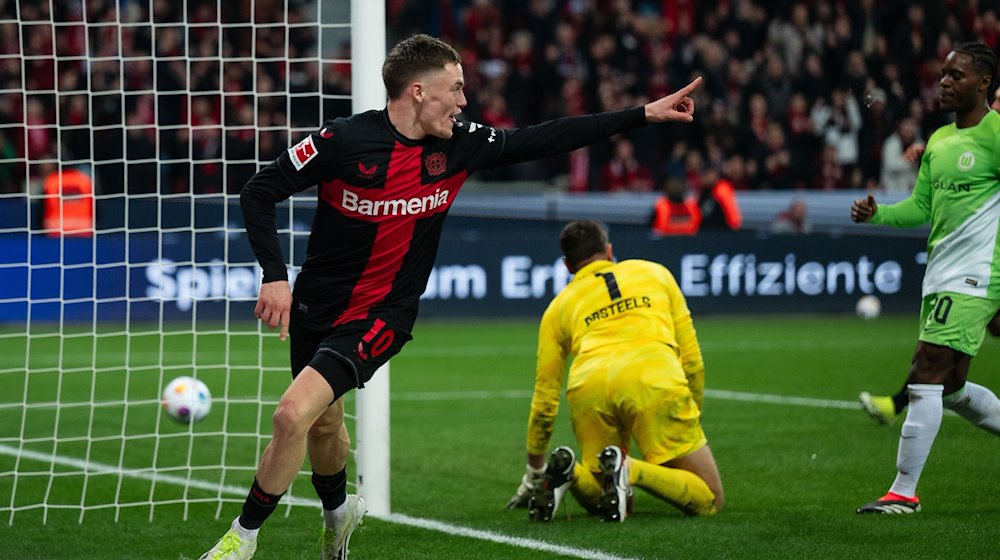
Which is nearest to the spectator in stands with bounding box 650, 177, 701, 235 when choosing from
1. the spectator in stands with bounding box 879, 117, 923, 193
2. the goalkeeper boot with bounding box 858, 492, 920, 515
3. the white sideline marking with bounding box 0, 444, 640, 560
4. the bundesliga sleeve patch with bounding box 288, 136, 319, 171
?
the spectator in stands with bounding box 879, 117, 923, 193

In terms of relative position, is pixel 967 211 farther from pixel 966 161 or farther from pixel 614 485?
pixel 614 485

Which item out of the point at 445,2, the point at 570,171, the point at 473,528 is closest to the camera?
the point at 473,528

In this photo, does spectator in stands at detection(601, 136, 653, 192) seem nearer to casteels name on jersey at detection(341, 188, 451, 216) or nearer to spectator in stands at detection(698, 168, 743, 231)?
spectator in stands at detection(698, 168, 743, 231)

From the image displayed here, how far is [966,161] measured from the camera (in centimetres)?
618

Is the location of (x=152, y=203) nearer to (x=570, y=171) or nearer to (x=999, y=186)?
(x=570, y=171)

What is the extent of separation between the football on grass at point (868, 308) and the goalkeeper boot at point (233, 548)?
14.3 meters

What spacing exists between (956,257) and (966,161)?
0.43 m

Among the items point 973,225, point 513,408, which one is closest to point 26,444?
point 513,408

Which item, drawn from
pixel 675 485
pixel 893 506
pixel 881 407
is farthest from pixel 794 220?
pixel 675 485

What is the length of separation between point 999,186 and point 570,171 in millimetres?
14889

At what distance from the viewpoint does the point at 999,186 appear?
20.4 ft

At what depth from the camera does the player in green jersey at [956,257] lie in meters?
6.13

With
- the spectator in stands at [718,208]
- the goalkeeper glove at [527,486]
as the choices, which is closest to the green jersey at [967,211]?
the goalkeeper glove at [527,486]

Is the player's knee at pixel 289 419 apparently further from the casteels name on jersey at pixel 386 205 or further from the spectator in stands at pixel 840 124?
the spectator in stands at pixel 840 124
